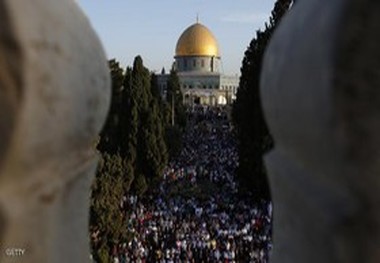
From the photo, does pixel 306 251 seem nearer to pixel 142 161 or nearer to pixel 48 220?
pixel 48 220

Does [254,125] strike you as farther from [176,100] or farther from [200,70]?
[200,70]

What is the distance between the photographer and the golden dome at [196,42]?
7581 cm

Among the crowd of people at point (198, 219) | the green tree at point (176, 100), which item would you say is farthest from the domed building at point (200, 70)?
the crowd of people at point (198, 219)

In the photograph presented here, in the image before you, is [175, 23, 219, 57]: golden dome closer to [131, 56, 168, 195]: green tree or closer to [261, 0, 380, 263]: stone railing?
[131, 56, 168, 195]: green tree

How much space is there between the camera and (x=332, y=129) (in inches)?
65.3

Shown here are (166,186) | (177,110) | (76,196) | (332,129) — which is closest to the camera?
(332,129)

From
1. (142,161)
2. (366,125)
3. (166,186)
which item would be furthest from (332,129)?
(166,186)

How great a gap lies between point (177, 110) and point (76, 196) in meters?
46.2

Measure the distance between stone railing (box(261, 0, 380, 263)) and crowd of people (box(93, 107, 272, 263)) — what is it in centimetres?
675

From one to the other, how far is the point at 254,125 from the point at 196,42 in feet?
179

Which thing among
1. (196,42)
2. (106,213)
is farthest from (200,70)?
(106,213)

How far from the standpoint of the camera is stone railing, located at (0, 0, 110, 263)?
1743 millimetres

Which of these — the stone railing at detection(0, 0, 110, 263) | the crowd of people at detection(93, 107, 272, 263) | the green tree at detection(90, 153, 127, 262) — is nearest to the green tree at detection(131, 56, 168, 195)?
the crowd of people at detection(93, 107, 272, 263)

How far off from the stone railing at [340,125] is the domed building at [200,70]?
238 feet
